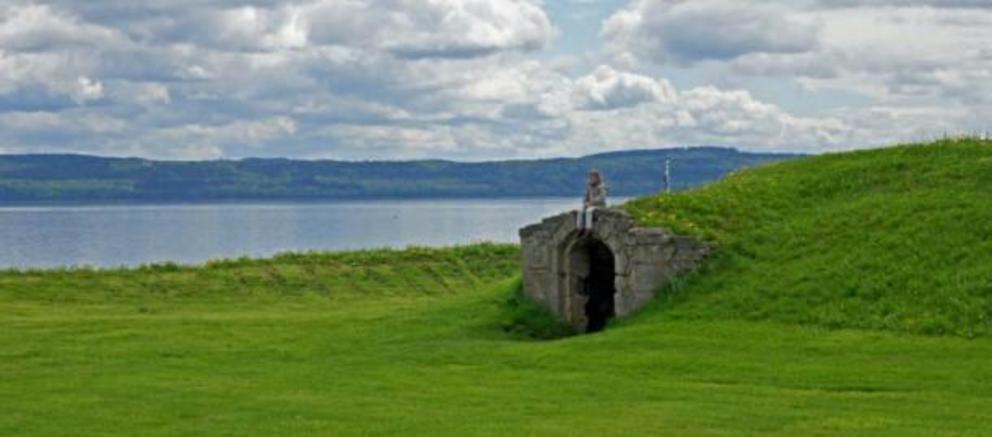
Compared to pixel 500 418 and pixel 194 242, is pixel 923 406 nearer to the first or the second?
pixel 500 418

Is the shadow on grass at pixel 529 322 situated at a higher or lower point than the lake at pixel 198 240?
higher

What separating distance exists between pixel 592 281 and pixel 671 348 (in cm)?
908

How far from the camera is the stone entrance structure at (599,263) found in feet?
112

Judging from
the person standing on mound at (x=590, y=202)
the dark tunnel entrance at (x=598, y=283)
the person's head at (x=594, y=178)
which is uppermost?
the person's head at (x=594, y=178)

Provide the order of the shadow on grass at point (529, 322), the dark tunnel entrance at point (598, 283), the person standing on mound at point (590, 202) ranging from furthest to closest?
the dark tunnel entrance at point (598, 283)
the person standing on mound at point (590, 202)
the shadow on grass at point (529, 322)

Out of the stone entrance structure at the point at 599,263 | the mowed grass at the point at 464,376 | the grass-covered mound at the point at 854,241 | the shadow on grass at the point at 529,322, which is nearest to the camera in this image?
the mowed grass at the point at 464,376

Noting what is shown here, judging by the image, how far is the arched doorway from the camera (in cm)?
3691

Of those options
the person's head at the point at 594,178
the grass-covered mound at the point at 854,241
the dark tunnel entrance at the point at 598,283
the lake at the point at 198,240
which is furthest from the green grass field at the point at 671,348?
the lake at the point at 198,240

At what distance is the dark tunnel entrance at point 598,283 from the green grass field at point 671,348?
4.93ft

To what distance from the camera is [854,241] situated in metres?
33.2

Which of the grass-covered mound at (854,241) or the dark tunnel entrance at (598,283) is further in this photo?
the dark tunnel entrance at (598,283)

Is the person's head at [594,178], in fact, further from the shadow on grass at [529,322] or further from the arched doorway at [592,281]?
the shadow on grass at [529,322]

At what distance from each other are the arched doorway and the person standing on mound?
660 millimetres

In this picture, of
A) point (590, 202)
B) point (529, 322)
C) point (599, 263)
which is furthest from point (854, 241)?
point (529, 322)
